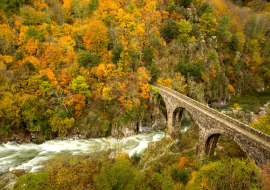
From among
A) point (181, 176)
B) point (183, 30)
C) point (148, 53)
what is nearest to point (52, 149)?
point (181, 176)

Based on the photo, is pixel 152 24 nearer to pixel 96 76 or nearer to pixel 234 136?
pixel 96 76

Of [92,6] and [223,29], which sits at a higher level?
[92,6]

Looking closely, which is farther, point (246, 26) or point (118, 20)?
point (246, 26)

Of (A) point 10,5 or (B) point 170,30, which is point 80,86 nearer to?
(B) point 170,30

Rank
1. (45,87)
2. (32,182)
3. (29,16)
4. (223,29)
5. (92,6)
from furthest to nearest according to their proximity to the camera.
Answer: (223,29) < (92,6) < (29,16) < (45,87) < (32,182)

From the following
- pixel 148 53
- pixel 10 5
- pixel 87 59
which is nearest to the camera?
pixel 87 59

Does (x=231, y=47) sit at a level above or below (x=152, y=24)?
below

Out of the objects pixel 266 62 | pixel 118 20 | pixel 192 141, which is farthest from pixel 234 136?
pixel 266 62
